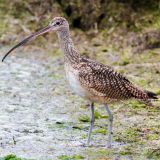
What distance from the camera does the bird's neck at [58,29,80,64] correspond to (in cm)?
987

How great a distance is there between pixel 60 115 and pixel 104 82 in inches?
72.8

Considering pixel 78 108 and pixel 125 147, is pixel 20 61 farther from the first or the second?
pixel 125 147

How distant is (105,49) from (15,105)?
4009mm

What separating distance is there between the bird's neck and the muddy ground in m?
1.06

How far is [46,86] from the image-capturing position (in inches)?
527

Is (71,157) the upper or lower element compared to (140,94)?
lower

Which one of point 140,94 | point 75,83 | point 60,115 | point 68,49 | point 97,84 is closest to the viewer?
point 75,83

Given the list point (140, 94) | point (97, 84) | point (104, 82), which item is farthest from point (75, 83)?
point (140, 94)

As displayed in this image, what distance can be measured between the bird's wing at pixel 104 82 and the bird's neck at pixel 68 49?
0.42 feet

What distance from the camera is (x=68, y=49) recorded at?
10.1m

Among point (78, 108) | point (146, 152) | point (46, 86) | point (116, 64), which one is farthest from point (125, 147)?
point (116, 64)

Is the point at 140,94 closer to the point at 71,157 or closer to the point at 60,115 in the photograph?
the point at 71,157

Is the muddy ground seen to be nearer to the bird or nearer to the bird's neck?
the bird

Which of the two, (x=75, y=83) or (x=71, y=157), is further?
(x=75, y=83)
